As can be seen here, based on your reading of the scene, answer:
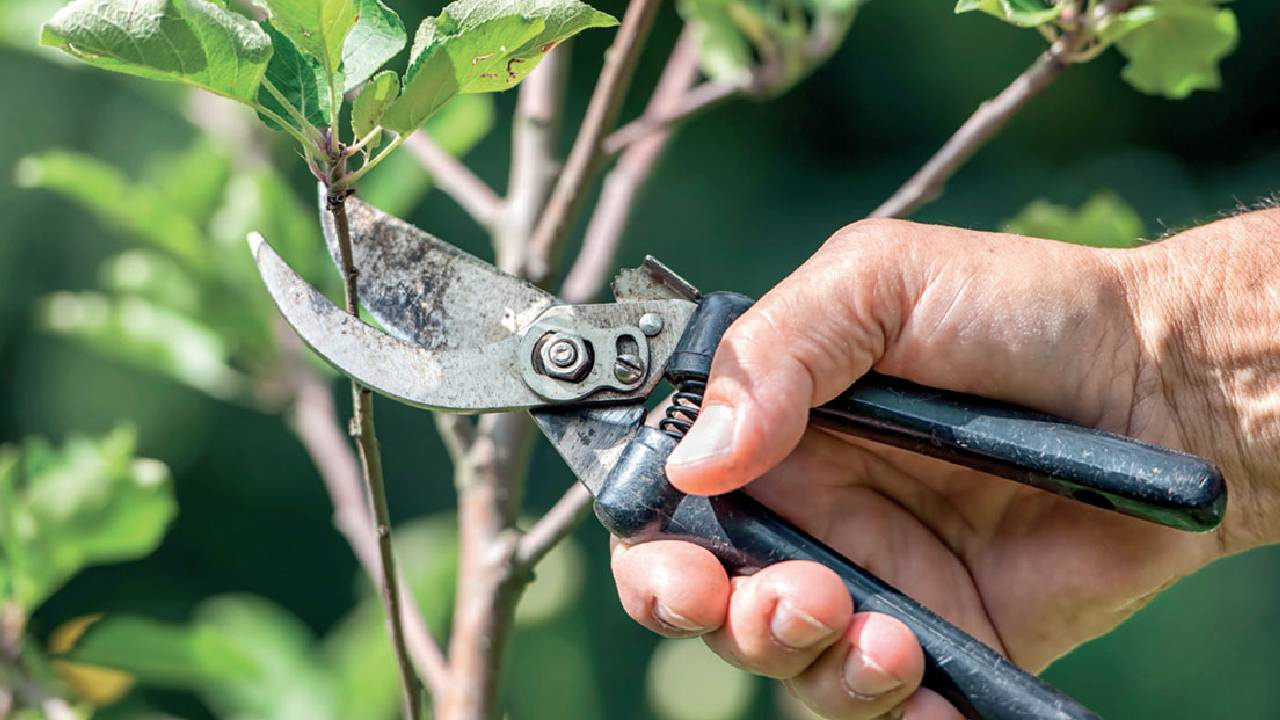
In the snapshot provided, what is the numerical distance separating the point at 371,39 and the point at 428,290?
0.25 m

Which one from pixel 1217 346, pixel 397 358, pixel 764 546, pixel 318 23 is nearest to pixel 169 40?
pixel 318 23

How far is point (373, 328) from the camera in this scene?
883 millimetres

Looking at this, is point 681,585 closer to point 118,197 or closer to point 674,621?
point 674,621

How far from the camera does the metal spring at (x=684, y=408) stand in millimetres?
958

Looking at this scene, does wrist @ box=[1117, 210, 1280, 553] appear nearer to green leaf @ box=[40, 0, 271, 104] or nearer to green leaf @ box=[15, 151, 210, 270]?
green leaf @ box=[40, 0, 271, 104]

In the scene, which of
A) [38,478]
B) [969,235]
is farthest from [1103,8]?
[38,478]

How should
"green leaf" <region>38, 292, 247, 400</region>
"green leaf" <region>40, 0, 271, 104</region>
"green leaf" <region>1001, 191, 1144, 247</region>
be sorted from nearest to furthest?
"green leaf" <region>40, 0, 271, 104</region>, "green leaf" <region>1001, 191, 1144, 247</region>, "green leaf" <region>38, 292, 247, 400</region>

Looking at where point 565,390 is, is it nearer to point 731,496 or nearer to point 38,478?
point 731,496

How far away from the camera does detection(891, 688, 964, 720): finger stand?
891mm

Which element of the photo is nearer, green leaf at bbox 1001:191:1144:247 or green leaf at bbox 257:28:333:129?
green leaf at bbox 257:28:333:129

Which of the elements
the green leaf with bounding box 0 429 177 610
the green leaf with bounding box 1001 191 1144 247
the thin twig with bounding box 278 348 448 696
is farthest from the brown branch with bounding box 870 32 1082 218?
the green leaf with bounding box 0 429 177 610

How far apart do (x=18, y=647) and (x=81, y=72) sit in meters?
2.31

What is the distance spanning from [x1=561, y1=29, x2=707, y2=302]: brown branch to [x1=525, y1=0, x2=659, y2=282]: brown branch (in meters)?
0.11

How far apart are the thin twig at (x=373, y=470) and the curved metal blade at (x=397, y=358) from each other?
0.02m
